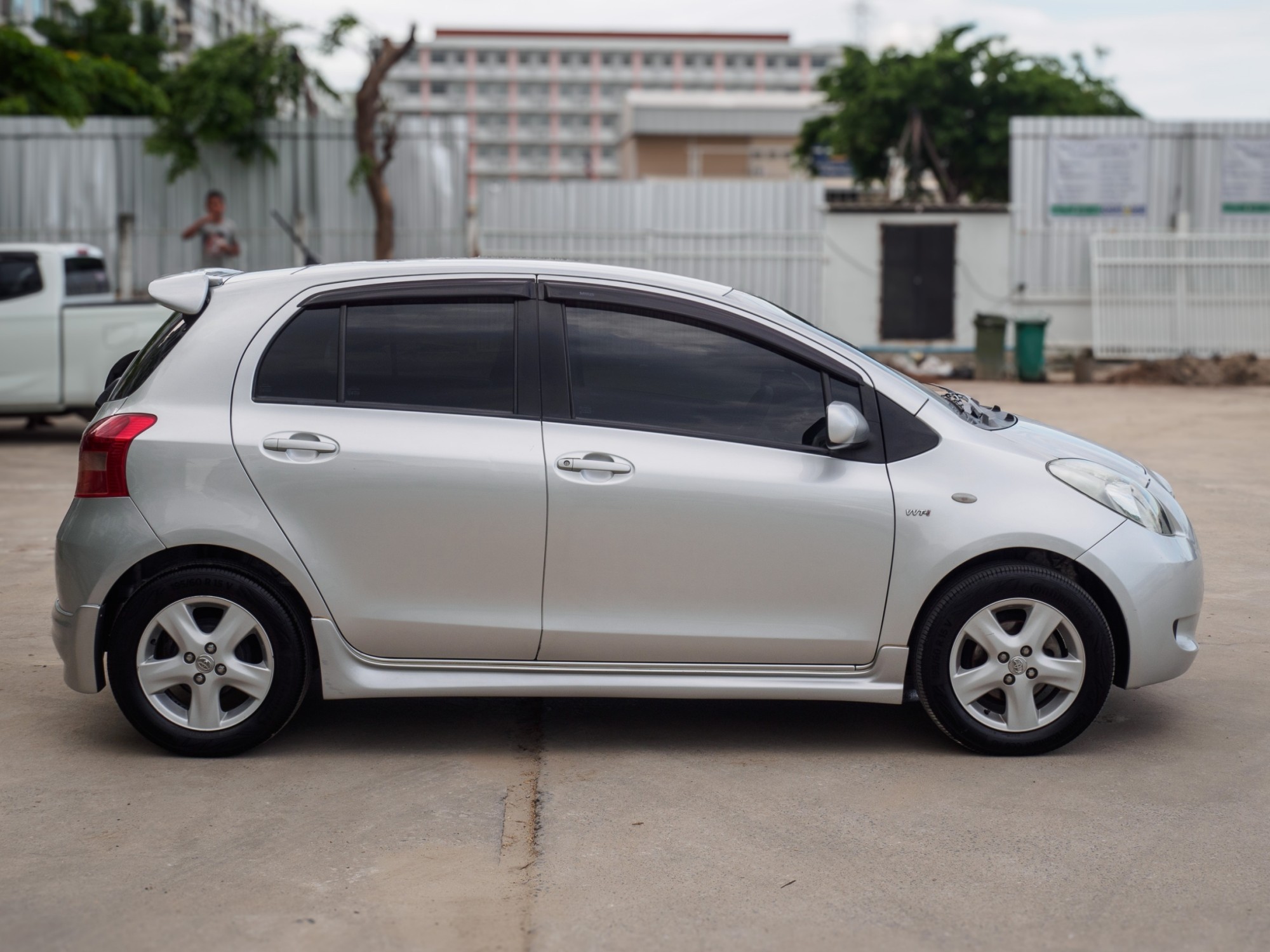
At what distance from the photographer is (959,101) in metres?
38.8

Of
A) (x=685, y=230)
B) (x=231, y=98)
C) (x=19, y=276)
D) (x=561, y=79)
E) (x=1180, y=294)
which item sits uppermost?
(x=561, y=79)

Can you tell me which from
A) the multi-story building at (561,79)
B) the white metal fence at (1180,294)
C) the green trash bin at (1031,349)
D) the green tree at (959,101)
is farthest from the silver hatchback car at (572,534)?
the multi-story building at (561,79)

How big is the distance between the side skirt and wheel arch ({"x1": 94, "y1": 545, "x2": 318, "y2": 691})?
0.36ft

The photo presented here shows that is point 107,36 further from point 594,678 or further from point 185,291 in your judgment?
point 594,678

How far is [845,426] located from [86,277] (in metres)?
10.9

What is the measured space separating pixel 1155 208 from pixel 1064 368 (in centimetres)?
277

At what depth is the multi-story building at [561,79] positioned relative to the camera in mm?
147125

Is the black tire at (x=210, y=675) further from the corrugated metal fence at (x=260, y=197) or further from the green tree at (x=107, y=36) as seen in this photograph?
the green tree at (x=107, y=36)

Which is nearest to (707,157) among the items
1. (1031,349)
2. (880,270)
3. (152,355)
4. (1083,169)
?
(1083,169)

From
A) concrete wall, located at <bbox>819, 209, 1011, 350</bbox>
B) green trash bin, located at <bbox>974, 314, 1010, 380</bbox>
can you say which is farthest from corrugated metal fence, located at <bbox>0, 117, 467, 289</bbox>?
green trash bin, located at <bbox>974, 314, 1010, 380</bbox>

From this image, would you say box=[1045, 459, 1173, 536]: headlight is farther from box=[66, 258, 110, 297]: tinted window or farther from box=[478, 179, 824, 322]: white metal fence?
box=[478, 179, 824, 322]: white metal fence

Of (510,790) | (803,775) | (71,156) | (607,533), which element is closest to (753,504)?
(607,533)

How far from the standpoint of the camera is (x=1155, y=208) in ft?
70.8

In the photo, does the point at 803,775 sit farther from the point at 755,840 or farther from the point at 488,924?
the point at 488,924
